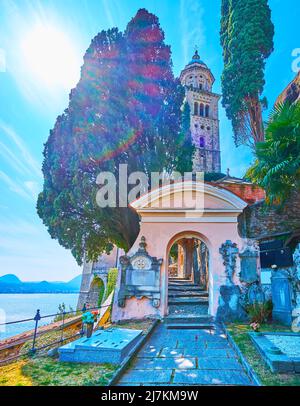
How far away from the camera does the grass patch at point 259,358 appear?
353 centimetres

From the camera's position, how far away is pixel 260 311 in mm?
7617

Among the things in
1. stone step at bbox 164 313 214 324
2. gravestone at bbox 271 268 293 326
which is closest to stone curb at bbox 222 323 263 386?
stone step at bbox 164 313 214 324

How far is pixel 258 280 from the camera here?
27.0 feet

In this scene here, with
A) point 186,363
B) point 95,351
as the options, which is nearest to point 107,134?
point 95,351

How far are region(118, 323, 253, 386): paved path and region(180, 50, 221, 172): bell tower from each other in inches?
1375

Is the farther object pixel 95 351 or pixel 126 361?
pixel 95 351

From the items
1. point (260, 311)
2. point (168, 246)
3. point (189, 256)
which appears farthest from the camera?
point (189, 256)

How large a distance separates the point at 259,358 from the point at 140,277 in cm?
461

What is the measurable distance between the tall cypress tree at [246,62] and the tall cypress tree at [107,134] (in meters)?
9.28

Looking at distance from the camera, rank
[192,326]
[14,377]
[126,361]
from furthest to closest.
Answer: [192,326], [126,361], [14,377]

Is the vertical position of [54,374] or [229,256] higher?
[229,256]

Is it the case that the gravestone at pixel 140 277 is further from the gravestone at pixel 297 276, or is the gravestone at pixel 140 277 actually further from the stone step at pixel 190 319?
the gravestone at pixel 297 276

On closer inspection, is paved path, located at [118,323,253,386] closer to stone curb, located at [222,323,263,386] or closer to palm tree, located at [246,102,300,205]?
stone curb, located at [222,323,263,386]

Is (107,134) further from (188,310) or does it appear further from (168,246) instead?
(188,310)
